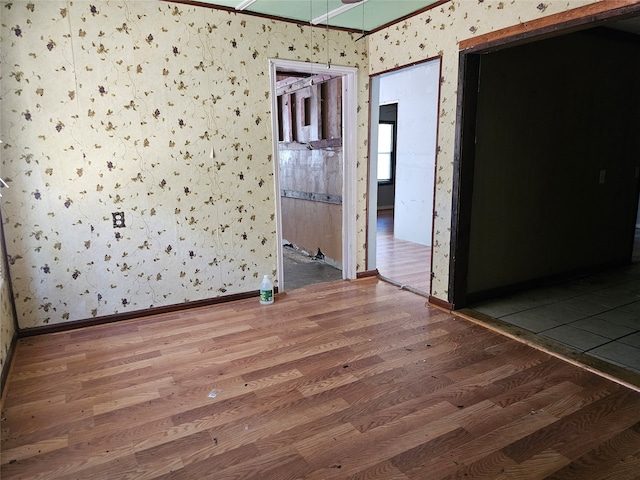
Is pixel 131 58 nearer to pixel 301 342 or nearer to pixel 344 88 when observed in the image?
pixel 344 88

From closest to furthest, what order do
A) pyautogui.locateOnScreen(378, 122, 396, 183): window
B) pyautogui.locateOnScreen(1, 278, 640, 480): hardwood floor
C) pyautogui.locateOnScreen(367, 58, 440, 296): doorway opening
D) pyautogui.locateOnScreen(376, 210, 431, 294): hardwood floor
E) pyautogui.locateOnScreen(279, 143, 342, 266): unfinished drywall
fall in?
1. pyautogui.locateOnScreen(1, 278, 640, 480): hardwood floor
2. pyautogui.locateOnScreen(376, 210, 431, 294): hardwood floor
3. pyautogui.locateOnScreen(279, 143, 342, 266): unfinished drywall
4. pyautogui.locateOnScreen(367, 58, 440, 296): doorway opening
5. pyautogui.locateOnScreen(378, 122, 396, 183): window

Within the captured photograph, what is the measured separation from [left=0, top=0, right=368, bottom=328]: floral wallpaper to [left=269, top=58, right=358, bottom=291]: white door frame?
0.07m

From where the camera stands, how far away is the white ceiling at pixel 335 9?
3.14 meters

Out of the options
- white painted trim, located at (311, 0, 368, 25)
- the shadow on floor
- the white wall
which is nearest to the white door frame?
the shadow on floor

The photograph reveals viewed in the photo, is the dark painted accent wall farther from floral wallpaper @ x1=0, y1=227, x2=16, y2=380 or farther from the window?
the window

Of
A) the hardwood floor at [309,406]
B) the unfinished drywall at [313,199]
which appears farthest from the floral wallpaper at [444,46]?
the unfinished drywall at [313,199]

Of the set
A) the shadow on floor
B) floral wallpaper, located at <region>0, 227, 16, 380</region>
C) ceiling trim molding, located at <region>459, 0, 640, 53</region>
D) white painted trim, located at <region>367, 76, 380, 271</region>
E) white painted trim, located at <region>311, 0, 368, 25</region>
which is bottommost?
the shadow on floor

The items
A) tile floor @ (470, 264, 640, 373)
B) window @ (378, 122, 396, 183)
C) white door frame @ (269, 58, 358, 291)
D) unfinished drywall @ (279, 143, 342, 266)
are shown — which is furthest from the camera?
window @ (378, 122, 396, 183)

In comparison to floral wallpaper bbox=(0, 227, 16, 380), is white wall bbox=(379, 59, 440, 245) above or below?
above

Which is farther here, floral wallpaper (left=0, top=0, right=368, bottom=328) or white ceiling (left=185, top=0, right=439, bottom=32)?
white ceiling (left=185, top=0, right=439, bottom=32)

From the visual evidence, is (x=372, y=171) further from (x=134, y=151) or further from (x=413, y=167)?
(x=134, y=151)

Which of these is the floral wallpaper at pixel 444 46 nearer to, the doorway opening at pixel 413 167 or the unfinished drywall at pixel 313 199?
the unfinished drywall at pixel 313 199

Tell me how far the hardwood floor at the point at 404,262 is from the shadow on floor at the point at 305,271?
1.82ft

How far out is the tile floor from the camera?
107 inches
